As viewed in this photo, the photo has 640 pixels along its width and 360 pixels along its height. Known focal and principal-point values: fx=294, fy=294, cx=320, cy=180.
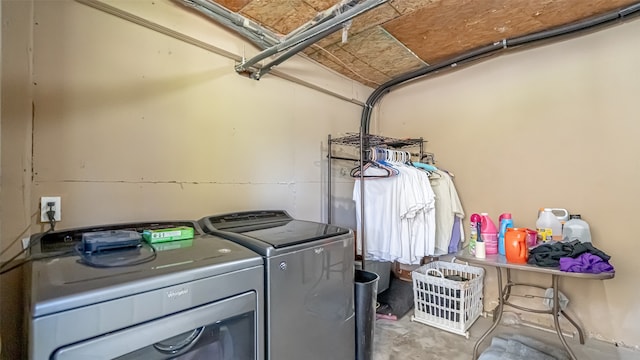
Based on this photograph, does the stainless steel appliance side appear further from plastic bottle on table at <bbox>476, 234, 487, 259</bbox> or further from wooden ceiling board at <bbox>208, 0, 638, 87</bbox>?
wooden ceiling board at <bbox>208, 0, 638, 87</bbox>

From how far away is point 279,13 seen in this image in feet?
6.59

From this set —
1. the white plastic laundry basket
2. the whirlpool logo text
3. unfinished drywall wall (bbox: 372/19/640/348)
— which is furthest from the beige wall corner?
the white plastic laundry basket

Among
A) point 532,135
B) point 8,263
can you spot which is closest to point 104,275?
point 8,263

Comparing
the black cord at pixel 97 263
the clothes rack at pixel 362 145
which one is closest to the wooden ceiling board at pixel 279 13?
the clothes rack at pixel 362 145

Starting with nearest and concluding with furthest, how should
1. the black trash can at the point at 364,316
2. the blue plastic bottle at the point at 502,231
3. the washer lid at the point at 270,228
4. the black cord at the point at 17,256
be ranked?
the black cord at the point at 17,256
the washer lid at the point at 270,228
the black trash can at the point at 364,316
the blue plastic bottle at the point at 502,231

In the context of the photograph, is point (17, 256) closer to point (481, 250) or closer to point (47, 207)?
point (47, 207)

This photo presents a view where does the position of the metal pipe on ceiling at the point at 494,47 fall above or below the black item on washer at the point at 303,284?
above

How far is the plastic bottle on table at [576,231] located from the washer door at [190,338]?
92.6 inches

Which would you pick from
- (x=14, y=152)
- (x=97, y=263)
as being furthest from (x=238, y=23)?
(x=97, y=263)

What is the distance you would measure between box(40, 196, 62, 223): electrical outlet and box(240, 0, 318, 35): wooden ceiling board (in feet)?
5.05

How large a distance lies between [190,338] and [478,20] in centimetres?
270

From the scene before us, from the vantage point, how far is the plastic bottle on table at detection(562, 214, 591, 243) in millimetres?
2232

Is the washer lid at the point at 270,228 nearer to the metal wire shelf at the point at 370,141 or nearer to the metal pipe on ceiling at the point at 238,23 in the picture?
the metal wire shelf at the point at 370,141

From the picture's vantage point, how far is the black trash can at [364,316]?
5.92ft
